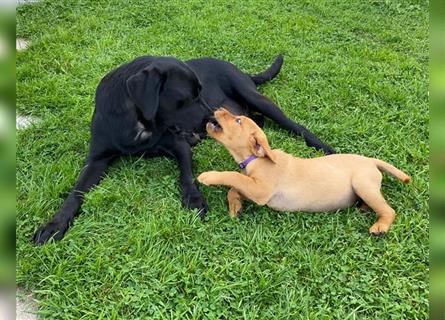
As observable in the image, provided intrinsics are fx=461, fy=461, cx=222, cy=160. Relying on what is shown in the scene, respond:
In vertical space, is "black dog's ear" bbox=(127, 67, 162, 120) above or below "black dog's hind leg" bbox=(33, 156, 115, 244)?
above

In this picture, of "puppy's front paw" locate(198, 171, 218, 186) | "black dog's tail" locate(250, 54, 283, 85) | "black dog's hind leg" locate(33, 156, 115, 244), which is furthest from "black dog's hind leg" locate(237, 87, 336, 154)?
"black dog's hind leg" locate(33, 156, 115, 244)

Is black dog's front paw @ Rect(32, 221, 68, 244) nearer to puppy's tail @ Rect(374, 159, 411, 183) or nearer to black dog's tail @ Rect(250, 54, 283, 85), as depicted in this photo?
puppy's tail @ Rect(374, 159, 411, 183)

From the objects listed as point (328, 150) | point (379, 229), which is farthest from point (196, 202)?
point (328, 150)

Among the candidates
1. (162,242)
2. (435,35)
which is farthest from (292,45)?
(435,35)

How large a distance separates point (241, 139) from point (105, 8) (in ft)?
14.4

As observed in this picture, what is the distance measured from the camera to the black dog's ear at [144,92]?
9.82ft

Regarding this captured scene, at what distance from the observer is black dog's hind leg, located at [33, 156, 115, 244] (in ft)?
8.75

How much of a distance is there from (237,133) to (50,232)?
1305 mm

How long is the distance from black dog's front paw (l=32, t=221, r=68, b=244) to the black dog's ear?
88 cm

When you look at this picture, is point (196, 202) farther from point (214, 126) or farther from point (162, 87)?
point (162, 87)

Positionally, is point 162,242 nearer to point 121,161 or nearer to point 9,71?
point 121,161

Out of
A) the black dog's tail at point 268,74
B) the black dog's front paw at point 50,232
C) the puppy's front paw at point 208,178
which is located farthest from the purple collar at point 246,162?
the black dog's tail at point 268,74

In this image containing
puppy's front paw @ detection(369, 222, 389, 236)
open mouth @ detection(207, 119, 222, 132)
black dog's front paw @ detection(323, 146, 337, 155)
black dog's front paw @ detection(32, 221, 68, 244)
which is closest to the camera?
black dog's front paw @ detection(32, 221, 68, 244)

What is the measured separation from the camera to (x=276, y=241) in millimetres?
2732
